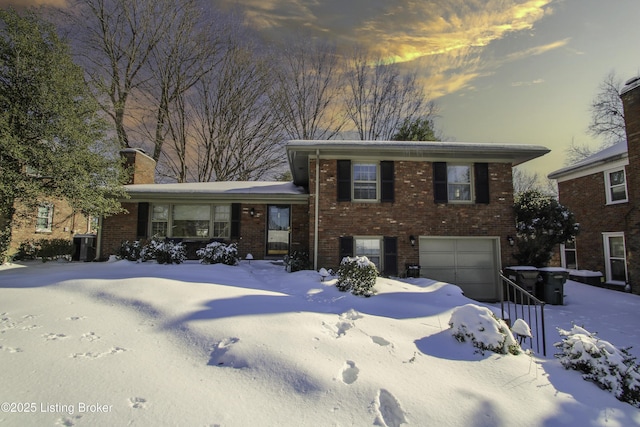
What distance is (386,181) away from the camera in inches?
411

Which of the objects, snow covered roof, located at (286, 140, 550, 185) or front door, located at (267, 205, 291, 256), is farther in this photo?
front door, located at (267, 205, 291, 256)

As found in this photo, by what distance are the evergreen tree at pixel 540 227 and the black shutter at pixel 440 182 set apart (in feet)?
7.84

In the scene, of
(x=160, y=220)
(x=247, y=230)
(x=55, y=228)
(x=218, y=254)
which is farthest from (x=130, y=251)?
(x=55, y=228)

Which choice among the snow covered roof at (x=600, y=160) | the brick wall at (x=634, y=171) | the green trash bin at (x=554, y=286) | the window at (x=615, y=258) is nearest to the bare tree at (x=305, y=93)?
the snow covered roof at (x=600, y=160)

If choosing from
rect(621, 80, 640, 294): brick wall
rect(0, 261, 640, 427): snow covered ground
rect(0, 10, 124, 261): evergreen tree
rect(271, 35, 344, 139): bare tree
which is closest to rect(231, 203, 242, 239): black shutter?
rect(0, 10, 124, 261): evergreen tree

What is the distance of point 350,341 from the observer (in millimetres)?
4094

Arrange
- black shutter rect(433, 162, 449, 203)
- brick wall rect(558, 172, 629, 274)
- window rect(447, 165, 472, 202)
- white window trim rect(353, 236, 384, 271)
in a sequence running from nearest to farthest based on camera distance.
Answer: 1. white window trim rect(353, 236, 384, 271)
2. black shutter rect(433, 162, 449, 203)
3. window rect(447, 165, 472, 202)
4. brick wall rect(558, 172, 629, 274)

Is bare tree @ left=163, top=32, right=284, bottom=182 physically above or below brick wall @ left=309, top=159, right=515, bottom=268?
above

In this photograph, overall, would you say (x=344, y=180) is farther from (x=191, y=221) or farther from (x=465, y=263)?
(x=191, y=221)

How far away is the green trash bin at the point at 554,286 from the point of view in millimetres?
9320

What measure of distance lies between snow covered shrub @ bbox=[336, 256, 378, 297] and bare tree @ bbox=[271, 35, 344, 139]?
1897 centimetres

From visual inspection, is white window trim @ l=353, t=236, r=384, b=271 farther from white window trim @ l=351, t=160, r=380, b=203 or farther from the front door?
the front door

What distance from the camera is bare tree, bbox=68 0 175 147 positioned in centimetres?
2020

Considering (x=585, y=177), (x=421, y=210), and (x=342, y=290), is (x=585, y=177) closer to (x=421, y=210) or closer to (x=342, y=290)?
(x=421, y=210)
